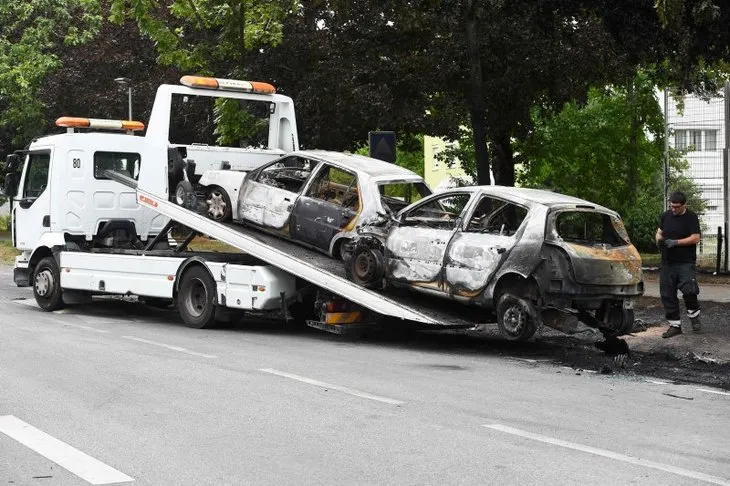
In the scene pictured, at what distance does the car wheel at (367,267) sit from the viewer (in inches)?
516

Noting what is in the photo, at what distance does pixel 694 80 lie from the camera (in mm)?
28094

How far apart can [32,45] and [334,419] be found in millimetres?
32117

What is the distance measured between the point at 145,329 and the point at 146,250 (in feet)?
5.76

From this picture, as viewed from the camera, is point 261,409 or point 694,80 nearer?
point 261,409

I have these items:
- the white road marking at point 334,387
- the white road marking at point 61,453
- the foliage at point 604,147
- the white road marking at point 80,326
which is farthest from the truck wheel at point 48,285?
the foliage at point 604,147

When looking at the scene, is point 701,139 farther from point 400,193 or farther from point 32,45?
point 400,193

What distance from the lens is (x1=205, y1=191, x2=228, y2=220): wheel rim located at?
15164mm

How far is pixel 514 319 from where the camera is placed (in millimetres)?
12039

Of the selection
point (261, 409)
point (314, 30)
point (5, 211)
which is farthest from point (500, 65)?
point (5, 211)

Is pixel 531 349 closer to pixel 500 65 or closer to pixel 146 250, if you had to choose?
pixel 146 250

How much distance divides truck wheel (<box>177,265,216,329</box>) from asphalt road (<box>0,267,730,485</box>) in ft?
6.05

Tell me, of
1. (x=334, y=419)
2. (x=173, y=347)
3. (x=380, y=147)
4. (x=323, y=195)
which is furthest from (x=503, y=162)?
(x=334, y=419)

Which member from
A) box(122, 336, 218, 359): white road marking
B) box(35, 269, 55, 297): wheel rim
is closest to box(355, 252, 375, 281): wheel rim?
box(122, 336, 218, 359): white road marking

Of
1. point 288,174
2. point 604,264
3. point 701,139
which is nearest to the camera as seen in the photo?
point 604,264
